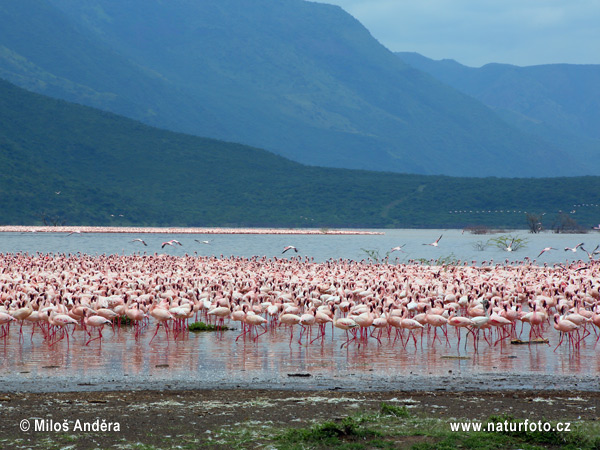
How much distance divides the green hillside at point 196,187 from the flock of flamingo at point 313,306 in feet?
258

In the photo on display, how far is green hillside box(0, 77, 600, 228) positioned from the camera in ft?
334

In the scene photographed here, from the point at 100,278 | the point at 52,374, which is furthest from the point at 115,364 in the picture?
the point at 100,278

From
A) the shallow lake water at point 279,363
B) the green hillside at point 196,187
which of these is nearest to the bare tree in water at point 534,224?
the green hillside at point 196,187

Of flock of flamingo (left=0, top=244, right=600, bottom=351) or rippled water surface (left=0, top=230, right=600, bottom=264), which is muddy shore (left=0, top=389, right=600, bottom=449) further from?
rippled water surface (left=0, top=230, right=600, bottom=264)

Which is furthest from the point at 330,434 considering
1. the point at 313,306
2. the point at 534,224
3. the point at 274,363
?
the point at 534,224

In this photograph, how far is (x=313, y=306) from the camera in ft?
49.2

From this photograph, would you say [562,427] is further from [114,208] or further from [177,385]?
[114,208]

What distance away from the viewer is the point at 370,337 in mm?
14977

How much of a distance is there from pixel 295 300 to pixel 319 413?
26.0 ft

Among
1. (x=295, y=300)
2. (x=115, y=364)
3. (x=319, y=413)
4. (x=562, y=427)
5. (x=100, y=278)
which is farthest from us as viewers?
(x=100, y=278)

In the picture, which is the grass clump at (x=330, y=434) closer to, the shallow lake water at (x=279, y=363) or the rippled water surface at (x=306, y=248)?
the shallow lake water at (x=279, y=363)

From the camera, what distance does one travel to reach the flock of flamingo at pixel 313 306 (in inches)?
543

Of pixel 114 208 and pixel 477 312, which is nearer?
pixel 477 312

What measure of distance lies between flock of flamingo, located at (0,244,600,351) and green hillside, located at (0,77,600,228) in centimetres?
7863
